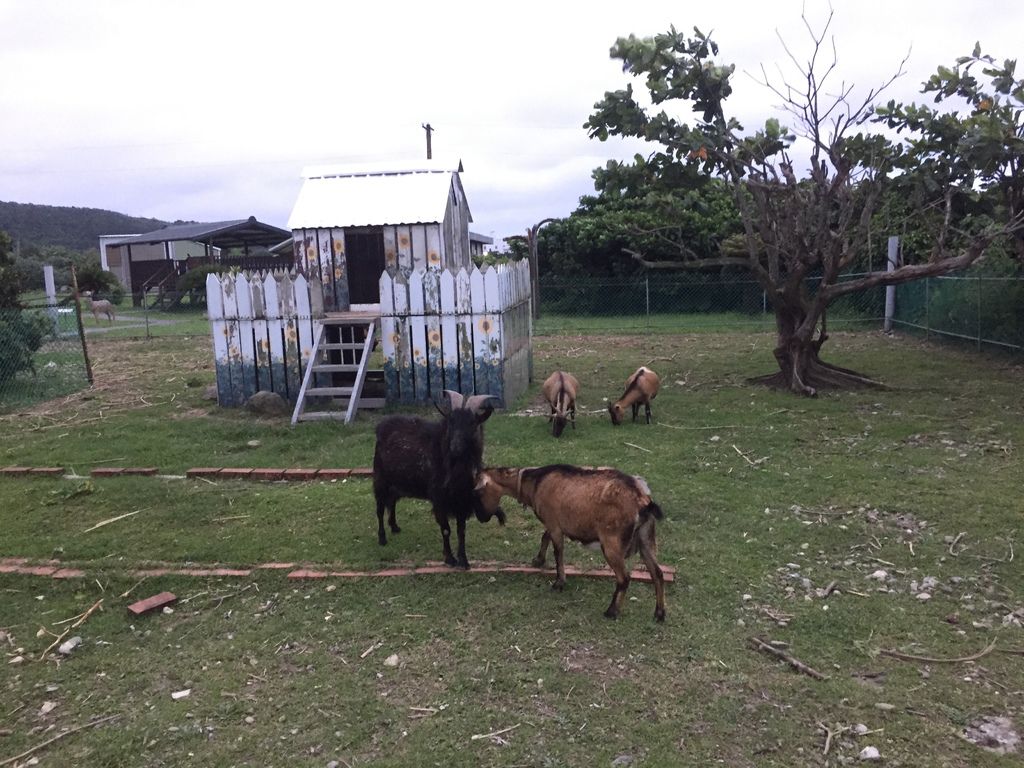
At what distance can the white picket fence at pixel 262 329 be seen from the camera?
10.3m

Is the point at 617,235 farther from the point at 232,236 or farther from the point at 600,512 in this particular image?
the point at 232,236

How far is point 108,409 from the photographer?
10664 mm

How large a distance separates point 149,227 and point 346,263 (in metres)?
82.6

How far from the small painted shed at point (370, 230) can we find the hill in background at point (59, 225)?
6136cm

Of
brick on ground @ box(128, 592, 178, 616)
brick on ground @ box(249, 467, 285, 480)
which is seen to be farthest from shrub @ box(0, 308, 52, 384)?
brick on ground @ box(128, 592, 178, 616)

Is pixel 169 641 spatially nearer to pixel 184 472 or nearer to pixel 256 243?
pixel 184 472

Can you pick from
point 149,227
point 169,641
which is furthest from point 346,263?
point 149,227

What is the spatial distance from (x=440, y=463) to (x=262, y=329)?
6.28 m

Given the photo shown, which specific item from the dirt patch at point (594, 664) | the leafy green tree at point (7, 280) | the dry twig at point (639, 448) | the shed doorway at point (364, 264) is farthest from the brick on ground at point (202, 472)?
the leafy green tree at point (7, 280)

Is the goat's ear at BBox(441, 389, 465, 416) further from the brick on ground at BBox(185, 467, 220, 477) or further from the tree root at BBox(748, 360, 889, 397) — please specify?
the tree root at BBox(748, 360, 889, 397)

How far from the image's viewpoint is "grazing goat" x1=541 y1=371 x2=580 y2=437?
8359 mm

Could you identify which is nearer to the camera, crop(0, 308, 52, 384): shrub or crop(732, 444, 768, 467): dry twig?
crop(732, 444, 768, 467): dry twig

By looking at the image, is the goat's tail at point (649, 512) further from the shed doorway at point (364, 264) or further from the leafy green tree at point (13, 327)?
the leafy green tree at point (13, 327)

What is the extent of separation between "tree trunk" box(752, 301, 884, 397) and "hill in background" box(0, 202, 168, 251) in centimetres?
6614
